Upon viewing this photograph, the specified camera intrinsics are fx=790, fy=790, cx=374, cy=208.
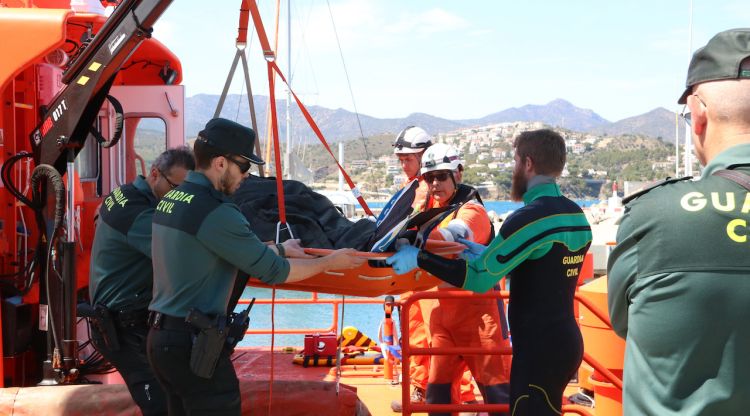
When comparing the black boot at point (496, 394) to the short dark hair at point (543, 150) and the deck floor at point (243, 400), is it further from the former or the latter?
the short dark hair at point (543, 150)

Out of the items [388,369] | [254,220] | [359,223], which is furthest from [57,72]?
[388,369]

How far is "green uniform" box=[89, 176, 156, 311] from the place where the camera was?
3.87m

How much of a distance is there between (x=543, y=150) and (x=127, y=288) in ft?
6.97

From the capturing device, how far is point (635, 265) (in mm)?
1791

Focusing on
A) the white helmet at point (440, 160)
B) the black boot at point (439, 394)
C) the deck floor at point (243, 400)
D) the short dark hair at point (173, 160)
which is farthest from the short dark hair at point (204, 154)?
the black boot at point (439, 394)

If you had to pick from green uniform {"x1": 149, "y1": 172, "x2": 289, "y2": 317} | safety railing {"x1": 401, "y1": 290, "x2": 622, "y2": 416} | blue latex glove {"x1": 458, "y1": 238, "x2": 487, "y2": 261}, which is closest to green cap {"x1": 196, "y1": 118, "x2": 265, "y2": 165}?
green uniform {"x1": 149, "y1": 172, "x2": 289, "y2": 317}

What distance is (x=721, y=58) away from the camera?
178 cm

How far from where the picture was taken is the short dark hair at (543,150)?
11.9 ft

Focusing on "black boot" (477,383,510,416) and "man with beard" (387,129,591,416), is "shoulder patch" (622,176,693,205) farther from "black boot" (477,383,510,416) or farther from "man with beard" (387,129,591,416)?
"black boot" (477,383,510,416)

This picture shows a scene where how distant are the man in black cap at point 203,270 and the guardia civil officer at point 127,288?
547 mm

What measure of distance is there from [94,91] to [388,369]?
3.31 metres

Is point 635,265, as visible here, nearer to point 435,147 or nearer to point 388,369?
point 435,147

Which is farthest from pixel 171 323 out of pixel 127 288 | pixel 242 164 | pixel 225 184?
pixel 127 288

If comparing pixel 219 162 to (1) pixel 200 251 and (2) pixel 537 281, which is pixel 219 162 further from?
(2) pixel 537 281
